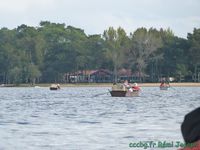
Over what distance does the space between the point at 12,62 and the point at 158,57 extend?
154 feet

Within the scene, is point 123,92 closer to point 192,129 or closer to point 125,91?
point 125,91

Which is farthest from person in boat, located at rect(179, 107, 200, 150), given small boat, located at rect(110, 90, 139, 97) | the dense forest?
the dense forest

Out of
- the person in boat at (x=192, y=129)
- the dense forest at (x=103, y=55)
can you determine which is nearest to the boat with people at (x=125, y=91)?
the dense forest at (x=103, y=55)

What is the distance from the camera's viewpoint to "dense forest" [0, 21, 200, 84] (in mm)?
146625

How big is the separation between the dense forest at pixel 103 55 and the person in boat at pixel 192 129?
140 metres

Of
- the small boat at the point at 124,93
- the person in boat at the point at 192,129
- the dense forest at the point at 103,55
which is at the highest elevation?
the dense forest at the point at 103,55

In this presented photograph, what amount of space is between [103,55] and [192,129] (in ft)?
506

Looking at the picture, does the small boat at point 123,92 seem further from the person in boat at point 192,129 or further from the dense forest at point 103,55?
the person in boat at point 192,129

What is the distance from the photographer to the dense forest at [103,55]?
5773 inches

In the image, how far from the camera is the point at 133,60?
6093 inches

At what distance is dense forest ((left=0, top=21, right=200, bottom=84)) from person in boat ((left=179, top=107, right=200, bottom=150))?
5492 inches

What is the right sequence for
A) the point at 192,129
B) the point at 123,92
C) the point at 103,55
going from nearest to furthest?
the point at 192,129, the point at 123,92, the point at 103,55

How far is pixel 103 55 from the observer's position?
15688 centimetres

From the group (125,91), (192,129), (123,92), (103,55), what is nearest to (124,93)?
(123,92)
